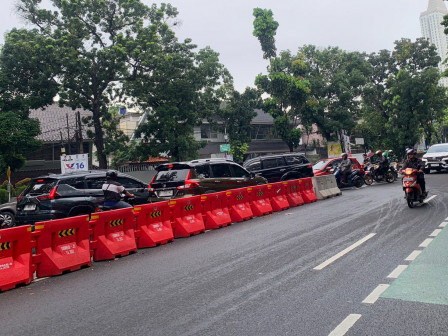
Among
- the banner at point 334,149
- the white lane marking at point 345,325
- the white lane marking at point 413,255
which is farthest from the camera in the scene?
the banner at point 334,149

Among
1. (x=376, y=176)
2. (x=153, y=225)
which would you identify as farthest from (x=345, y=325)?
(x=376, y=176)

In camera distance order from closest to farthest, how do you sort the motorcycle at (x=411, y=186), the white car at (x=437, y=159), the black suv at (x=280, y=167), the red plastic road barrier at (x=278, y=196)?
the motorcycle at (x=411, y=186) < the red plastic road barrier at (x=278, y=196) < the black suv at (x=280, y=167) < the white car at (x=437, y=159)

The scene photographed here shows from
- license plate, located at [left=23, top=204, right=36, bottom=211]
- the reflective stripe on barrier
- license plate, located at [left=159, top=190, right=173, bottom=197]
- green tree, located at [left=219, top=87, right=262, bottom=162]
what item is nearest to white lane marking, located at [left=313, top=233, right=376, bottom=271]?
license plate, located at [left=159, top=190, right=173, bottom=197]

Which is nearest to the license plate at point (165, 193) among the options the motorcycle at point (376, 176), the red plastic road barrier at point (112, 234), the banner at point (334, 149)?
the red plastic road barrier at point (112, 234)

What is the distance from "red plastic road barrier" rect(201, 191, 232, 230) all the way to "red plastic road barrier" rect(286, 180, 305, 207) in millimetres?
3932

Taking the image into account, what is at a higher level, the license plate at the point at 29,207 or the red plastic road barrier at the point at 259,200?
the license plate at the point at 29,207

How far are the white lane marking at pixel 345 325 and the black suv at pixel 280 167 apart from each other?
15.6 m

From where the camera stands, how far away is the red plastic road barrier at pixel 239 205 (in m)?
13.2

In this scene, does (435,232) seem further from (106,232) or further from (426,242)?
(106,232)

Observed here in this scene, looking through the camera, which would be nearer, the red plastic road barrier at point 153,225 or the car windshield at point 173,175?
the red plastic road barrier at point 153,225

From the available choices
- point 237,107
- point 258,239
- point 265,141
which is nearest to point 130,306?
point 258,239

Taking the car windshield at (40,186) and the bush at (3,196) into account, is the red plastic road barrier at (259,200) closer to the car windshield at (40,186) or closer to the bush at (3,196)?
the car windshield at (40,186)

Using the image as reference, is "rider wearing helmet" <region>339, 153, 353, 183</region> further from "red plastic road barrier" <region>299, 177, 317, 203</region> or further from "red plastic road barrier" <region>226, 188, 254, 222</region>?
"red plastic road barrier" <region>226, 188, 254, 222</region>

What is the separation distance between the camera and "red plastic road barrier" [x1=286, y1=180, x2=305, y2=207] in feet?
53.3
